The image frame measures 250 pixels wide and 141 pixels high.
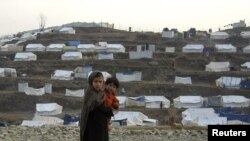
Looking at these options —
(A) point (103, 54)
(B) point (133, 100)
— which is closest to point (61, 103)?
(B) point (133, 100)

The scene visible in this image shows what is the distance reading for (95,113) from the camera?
3705 millimetres

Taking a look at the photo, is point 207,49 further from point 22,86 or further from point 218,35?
point 22,86

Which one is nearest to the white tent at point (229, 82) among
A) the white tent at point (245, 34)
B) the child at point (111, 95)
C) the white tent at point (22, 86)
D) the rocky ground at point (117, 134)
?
the white tent at point (22, 86)

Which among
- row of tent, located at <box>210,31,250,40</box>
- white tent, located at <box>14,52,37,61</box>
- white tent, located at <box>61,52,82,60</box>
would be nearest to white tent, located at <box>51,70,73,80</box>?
white tent, located at <box>61,52,82,60</box>

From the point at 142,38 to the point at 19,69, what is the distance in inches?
611

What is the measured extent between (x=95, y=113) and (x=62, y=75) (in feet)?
107

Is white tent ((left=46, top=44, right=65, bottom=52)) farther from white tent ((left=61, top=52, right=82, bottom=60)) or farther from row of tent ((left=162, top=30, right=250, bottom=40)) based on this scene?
row of tent ((left=162, top=30, right=250, bottom=40))

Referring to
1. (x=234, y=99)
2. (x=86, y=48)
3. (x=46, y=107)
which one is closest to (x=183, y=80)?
(x=234, y=99)

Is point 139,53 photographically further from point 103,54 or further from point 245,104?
point 245,104

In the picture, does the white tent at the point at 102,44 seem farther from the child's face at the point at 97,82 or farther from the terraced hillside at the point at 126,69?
the child's face at the point at 97,82

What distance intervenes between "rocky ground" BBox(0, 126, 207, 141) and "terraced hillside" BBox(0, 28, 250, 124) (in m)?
15.0

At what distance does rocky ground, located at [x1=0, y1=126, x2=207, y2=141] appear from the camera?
8188mm

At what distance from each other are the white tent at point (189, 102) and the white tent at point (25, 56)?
17720mm

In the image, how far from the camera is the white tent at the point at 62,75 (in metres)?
35.5
